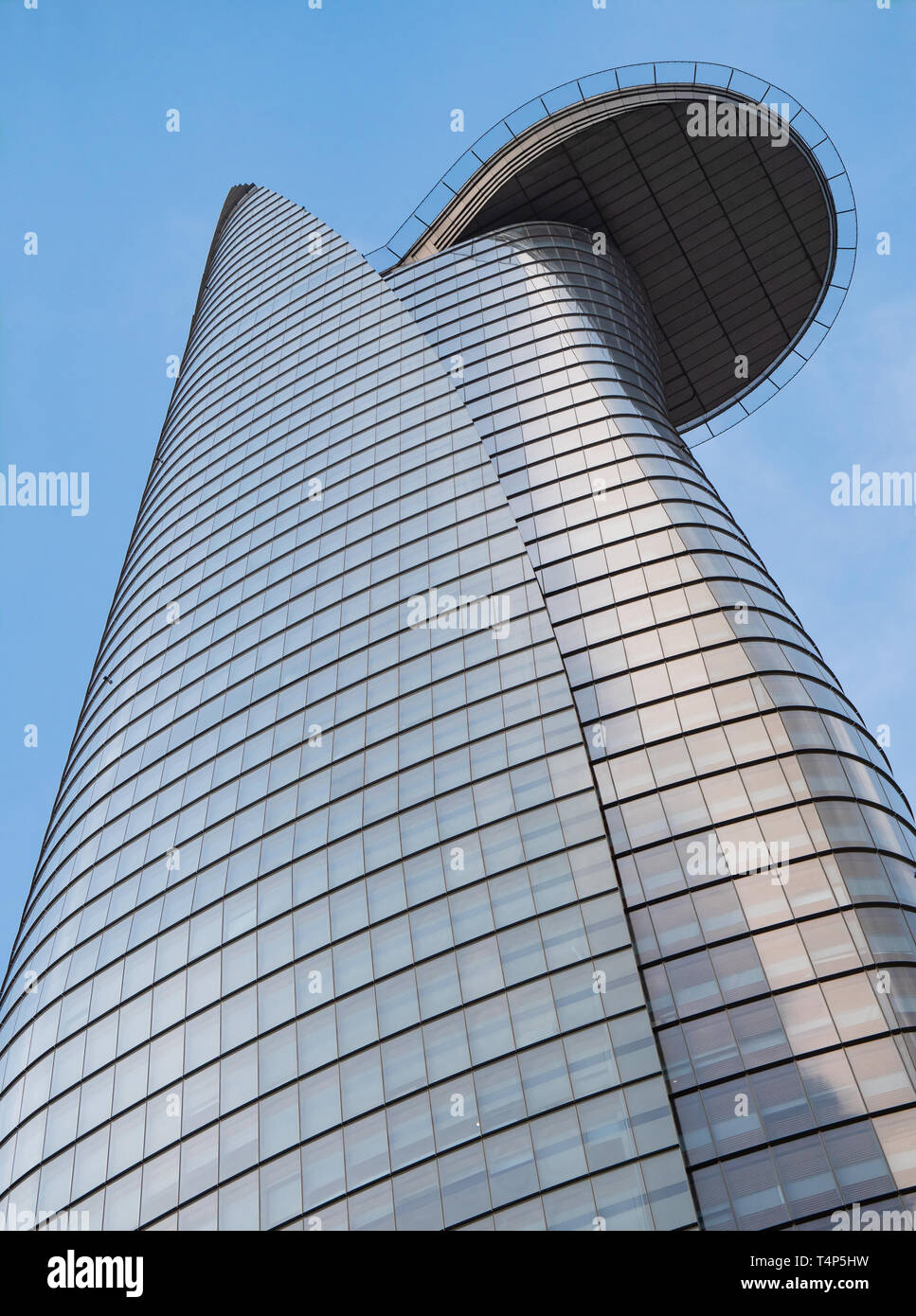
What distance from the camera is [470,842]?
36062 mm

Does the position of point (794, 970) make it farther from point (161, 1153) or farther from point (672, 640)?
point (161, 1153)

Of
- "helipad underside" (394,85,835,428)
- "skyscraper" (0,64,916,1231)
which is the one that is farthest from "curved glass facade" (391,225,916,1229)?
"helipad underside" (394,85,835,428)

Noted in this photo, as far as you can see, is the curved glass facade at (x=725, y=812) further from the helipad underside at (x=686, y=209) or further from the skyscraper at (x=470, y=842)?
the helipad underside at (x=686, y=209)

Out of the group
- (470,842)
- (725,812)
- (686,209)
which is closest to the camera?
(725,812)

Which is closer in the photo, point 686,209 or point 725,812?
point 725,812

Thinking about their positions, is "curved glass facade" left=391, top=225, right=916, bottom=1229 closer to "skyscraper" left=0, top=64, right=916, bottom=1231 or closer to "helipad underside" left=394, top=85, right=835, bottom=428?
"skyscraper" left=0, top=64, right=916, bottom=1231

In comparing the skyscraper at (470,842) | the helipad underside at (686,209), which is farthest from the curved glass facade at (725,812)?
the helipad underside at (686,209)

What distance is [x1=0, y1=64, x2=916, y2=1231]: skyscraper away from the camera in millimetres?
28984

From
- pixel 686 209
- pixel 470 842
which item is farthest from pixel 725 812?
pixel 686 209

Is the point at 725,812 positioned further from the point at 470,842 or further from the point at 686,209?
the point at 686,209

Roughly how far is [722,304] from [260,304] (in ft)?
84.8

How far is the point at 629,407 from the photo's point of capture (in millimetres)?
51031

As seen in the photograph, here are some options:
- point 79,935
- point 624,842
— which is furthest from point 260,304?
point 624,842

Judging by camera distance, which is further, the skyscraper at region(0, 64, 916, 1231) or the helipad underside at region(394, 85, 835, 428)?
the helipad underside at region(394, 85, 835, 428)
